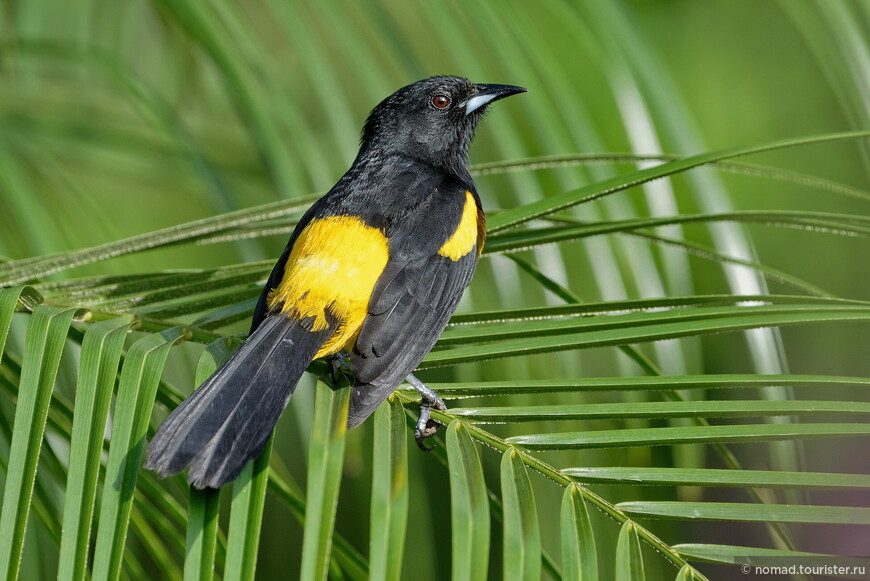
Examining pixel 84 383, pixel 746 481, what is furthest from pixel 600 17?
pixel 84 383

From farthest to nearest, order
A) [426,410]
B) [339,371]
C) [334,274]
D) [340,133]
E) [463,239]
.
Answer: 1. [340,133]
2. [463,239]
3. [334,274]
4. [339,371]
5. [426,410]

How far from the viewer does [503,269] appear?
2975mm

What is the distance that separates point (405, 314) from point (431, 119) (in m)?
1.18

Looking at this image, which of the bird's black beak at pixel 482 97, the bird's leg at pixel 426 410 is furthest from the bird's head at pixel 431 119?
the bird's leg at pixel 426 410

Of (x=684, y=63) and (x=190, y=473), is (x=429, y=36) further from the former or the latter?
(x=190, y=473)

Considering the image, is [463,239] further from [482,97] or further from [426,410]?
[482,97]

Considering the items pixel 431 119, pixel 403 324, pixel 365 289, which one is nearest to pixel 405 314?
pixel 403 324

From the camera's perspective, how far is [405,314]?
7.56ft

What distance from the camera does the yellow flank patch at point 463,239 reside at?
254 cm

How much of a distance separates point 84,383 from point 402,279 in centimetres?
104

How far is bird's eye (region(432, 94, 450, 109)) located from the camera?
10.8 feet

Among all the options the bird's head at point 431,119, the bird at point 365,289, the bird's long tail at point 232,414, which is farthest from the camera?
the bird's head at point 431,119

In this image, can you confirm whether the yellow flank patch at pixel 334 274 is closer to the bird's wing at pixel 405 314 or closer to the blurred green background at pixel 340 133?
the bird's wing at pixel 405 314

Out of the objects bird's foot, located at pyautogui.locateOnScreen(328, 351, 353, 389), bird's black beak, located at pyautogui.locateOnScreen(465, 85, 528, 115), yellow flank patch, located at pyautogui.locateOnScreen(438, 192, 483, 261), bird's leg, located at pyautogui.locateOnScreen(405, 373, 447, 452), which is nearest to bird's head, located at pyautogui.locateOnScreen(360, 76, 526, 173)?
bird's black beak, located at pyautogui.locateOnScreen(465, 85, 528, 115)
